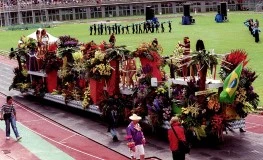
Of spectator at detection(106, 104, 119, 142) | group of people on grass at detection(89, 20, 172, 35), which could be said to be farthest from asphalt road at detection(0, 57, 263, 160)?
group of people on grass at detection(89, 20, 172, 35)

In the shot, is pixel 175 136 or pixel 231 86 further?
pixel 231 86

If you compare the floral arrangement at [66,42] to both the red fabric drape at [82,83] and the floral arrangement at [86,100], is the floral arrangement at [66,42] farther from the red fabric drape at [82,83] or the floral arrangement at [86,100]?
the floral arrangement at [86,100]

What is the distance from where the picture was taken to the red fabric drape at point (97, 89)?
18.5 meters

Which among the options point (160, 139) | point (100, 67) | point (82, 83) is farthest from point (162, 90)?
point (82, 83)

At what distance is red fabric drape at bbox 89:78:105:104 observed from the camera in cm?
1855

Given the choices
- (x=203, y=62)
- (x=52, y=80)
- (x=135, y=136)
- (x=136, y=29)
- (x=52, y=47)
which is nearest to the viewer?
(x=135, y=136)

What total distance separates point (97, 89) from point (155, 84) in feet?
9.89

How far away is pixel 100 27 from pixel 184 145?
43.5 meters

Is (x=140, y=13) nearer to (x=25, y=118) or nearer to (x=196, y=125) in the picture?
(x=25, y=118)

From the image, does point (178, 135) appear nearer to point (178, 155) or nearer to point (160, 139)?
point (178, 155)

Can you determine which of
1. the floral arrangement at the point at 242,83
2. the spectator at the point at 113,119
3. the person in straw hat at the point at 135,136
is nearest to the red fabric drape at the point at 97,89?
the spectator at the point at 113,119

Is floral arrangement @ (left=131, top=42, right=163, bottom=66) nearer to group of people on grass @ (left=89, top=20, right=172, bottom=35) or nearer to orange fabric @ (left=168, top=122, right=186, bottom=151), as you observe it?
orange fabric @ (left=168, top=122, right=186, bottom=151)

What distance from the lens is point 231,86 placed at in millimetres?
14508

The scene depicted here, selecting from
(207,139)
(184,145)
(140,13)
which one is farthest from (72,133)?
(140,13)
